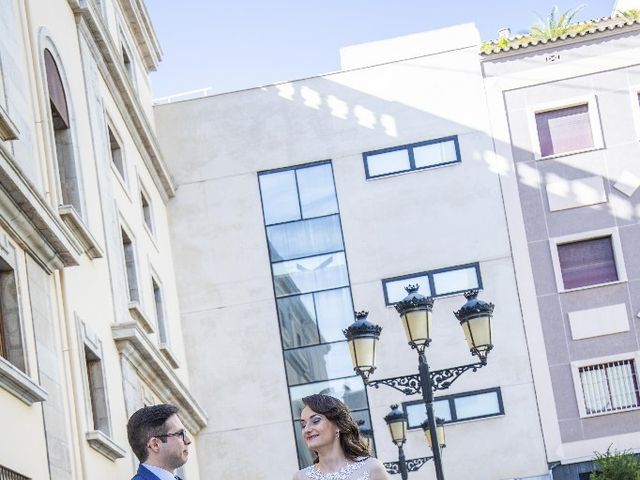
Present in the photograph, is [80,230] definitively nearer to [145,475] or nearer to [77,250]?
[77,250]

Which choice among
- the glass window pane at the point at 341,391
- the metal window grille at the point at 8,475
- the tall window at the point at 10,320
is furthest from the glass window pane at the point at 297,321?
the metal window grille at the point at 8,475

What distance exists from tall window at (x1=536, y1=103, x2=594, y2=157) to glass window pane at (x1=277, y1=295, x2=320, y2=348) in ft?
19.5

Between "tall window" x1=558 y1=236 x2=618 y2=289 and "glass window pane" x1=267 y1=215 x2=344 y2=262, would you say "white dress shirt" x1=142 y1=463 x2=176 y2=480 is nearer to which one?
"glass window pane" x1=267 y1=215 x2=344 y2=262

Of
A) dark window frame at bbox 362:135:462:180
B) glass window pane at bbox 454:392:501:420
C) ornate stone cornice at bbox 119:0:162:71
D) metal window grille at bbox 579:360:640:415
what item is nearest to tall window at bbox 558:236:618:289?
metal window grille at bbox 579:360:640:415

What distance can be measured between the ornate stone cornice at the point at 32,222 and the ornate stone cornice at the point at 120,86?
→ 5.67m

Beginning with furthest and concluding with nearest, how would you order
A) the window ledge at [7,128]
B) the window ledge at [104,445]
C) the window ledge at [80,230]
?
the window ledge at [104,445] → the window ledge at [80,230] → the window ledge at [7,128]

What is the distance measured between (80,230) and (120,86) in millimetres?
6657

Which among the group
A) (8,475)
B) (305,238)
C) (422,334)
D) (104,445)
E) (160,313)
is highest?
Result: (305,238)

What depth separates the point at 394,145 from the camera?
30.3 metres

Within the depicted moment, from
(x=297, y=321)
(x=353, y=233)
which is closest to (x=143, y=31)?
(x=353, y=233)

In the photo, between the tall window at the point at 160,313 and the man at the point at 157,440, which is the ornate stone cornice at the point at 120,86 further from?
the man at the point at 157,440

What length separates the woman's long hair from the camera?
22.0ft

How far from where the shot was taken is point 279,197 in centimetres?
3038

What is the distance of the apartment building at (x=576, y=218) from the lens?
28750 mm
